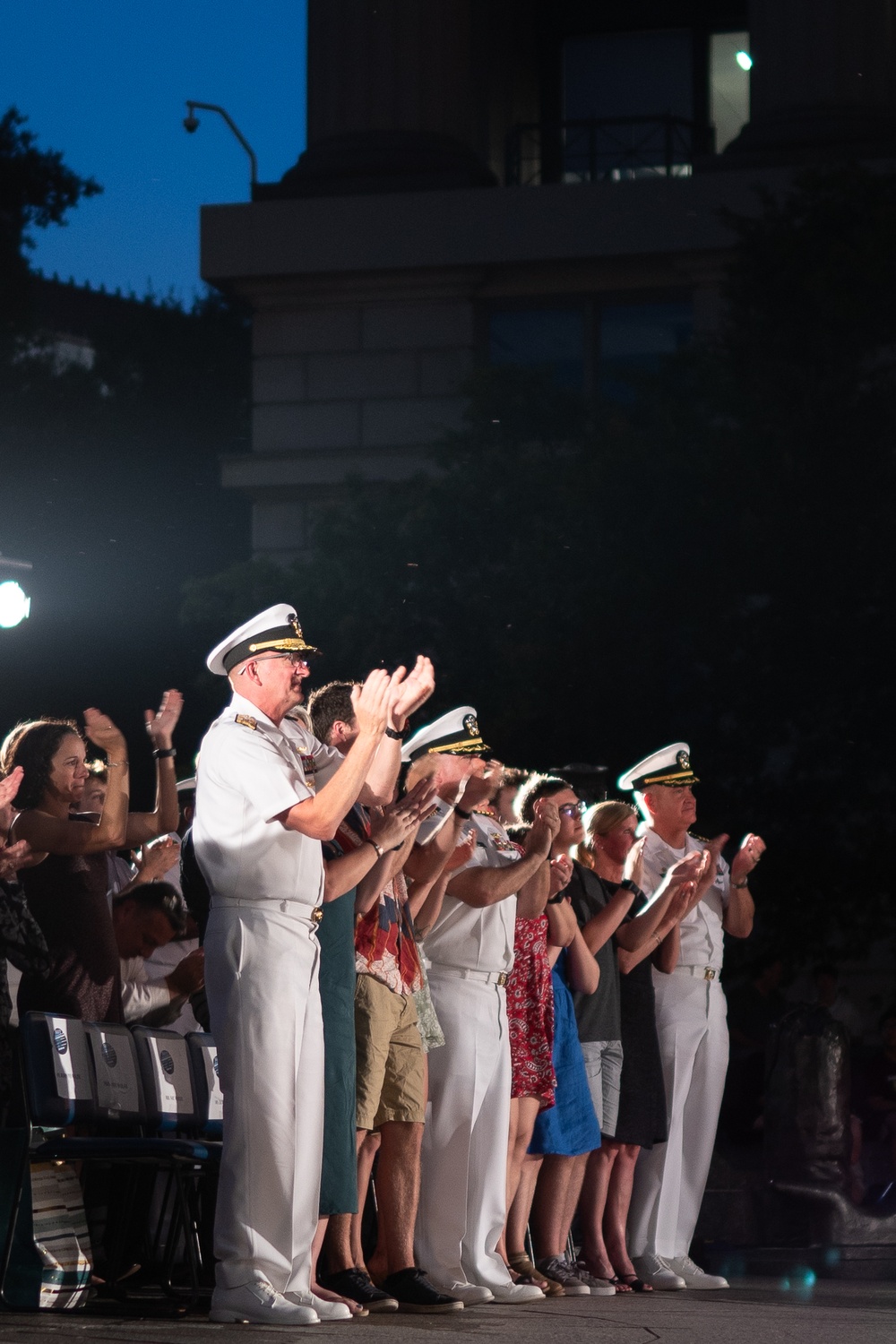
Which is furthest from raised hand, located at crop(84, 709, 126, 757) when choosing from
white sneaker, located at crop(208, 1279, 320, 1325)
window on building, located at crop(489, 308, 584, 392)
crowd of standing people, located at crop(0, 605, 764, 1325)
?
window on building, located at crop(489, 308, 584, 392)

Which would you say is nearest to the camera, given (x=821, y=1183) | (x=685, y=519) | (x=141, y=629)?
(x=821, y=1183)

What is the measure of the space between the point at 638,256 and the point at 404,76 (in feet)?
11.6

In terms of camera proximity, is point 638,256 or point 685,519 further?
point 638,256

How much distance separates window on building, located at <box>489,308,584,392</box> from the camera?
2588 cm

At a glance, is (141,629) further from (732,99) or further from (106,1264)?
(106,1264)

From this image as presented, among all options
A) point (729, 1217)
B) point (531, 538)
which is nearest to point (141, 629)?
point (531, 538)

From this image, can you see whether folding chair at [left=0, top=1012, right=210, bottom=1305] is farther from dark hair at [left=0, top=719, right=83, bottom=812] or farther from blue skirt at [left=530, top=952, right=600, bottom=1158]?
blue skirt at [left=530, top=952, right=600, bottom=1158]

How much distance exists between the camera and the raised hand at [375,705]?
6547 millimetres

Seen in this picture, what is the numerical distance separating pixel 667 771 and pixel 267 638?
3.58m

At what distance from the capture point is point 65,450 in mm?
30266

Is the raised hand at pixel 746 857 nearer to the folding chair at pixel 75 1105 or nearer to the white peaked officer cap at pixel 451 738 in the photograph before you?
the white peaked officer cap at pixel 451 738

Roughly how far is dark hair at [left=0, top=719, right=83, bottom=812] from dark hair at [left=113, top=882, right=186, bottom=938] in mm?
1308

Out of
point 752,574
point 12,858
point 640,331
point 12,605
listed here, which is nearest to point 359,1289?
point 12,858

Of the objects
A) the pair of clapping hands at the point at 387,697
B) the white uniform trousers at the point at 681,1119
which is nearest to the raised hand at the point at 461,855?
the pair of clapping hands at the point at 387,697
